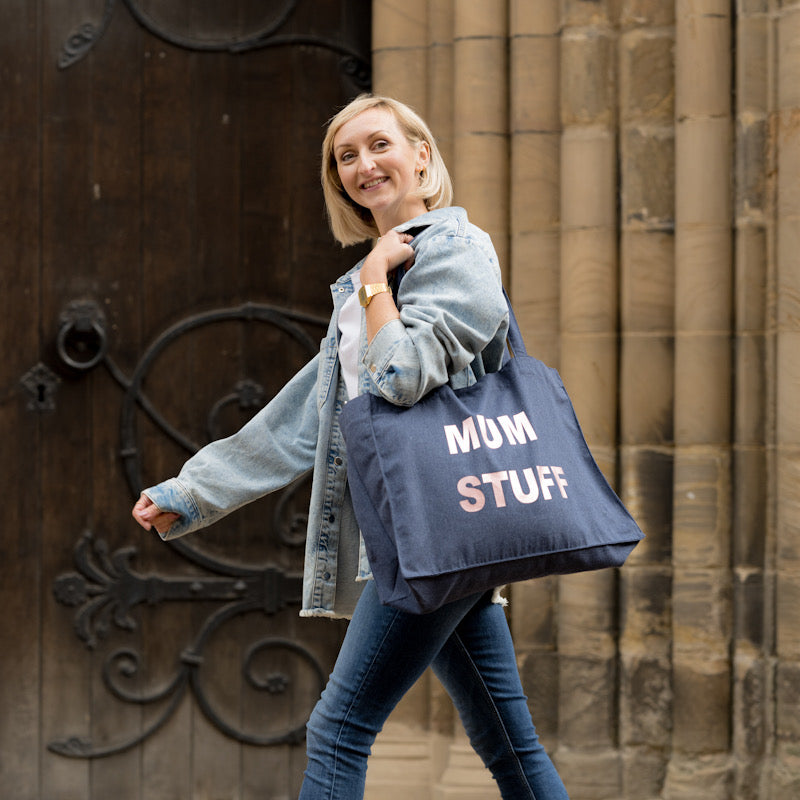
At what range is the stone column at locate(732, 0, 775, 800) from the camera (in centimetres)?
278

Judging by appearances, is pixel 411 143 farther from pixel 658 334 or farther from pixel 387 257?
pixel 658 334

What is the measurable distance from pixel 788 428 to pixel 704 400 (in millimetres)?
205

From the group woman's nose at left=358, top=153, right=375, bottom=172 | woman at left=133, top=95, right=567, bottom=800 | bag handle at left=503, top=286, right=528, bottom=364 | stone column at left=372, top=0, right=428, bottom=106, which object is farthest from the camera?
stone column at left=372, top=0, right=428, bottom=106

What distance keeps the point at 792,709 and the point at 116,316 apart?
1993mm

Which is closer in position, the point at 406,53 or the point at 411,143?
the point at 411,143

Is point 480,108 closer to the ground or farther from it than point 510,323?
farther from it

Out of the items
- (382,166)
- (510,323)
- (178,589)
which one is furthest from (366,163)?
(178,589)

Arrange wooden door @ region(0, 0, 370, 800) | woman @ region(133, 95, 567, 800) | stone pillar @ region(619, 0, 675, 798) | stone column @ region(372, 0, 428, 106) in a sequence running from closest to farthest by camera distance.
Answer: woman @ region(133, 95, 567, 800)
stone pillar @ region(619, 0, 675, 798)
stone column @ region(372, 0, 428, 106)
wooden door @ region(0, 0, 370, 800)

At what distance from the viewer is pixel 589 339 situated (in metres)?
2.87

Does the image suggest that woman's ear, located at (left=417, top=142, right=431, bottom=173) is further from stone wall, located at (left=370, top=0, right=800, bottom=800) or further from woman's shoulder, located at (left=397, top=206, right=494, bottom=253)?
stone wall, located at (left=370, top=0, right=800, bottom=800)

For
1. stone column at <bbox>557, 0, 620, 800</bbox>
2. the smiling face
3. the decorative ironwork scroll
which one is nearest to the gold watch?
the smiling face

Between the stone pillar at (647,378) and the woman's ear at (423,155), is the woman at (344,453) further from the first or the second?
the stone pillar at (647,378)

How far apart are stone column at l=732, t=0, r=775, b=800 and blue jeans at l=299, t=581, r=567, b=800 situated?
113 centimetres

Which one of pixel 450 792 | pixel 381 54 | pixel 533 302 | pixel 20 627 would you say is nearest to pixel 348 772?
pixel 450 792
